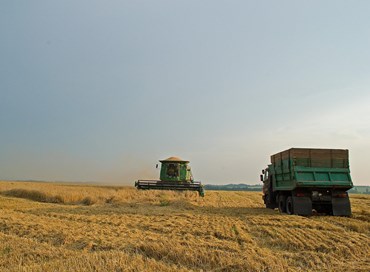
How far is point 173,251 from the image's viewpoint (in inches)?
258

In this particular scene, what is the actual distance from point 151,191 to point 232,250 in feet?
61.6

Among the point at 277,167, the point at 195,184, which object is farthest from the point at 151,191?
the point at 277,167

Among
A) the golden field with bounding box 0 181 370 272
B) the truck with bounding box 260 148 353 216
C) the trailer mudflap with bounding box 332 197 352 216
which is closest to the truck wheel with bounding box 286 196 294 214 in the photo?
the truck with bounding box 260 148 353 216

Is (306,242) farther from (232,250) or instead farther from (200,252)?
(200,252)

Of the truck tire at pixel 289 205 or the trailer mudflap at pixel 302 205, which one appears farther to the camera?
the truck tire at pixel 289 205

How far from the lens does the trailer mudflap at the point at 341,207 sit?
13.8 metres

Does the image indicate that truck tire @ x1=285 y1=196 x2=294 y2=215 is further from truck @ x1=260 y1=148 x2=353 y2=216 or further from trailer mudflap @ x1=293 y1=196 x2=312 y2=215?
trailer mudflap @ x1=293 y1=196 x2=312 y2=215

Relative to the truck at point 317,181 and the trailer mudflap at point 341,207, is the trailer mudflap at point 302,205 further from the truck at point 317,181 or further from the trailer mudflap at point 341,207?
the trailer mudflap at point 341,207

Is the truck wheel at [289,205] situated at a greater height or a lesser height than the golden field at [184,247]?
greater

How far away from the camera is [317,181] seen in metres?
13.9

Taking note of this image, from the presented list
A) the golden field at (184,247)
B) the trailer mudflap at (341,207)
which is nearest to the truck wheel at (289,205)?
the trailer mudflap at (341,207)

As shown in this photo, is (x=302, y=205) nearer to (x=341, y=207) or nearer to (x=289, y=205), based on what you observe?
(x=289, y=205)

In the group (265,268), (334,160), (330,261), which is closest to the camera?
(265,268)

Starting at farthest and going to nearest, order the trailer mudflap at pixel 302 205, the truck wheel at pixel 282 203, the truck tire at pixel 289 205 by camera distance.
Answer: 1. the truck wheel at pixel 282 203
2. the truck tire at pixel 289 205
3. the trailer mudflap at pixel 302 205
